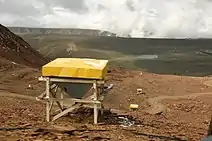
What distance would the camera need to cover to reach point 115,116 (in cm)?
1485

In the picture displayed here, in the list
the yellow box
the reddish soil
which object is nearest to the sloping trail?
the reddish soil

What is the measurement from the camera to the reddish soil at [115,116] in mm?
10361

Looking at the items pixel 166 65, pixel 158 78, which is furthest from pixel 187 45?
pixel 158 78

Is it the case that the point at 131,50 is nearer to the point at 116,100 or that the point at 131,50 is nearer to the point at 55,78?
the point at 116,100

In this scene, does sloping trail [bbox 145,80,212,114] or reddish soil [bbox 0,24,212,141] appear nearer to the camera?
reddish soil [bbox 0,24,212,141]

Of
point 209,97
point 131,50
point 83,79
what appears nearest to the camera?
point 83,79

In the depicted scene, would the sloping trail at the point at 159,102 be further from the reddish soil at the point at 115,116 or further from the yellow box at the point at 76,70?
the yellow box at the point at 76,70

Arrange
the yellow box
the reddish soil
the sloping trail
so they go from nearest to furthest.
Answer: the reddish soil < the yellow box < the sloping trail

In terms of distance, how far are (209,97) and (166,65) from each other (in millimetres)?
78510

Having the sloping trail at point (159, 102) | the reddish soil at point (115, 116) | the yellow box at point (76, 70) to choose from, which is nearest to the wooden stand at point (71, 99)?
the yellow box at point (76, 70)

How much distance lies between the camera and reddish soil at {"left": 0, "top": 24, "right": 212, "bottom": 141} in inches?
408

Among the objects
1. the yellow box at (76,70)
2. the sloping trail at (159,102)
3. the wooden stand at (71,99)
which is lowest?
the sloping trail at (159,102)

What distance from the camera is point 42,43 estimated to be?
589 ft

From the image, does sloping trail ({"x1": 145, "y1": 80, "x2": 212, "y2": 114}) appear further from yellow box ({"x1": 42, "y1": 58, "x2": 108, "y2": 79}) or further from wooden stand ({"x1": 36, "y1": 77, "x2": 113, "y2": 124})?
yellow box ({"x1": 42, "y1": 58, "x2": 108, "y2": 79})
